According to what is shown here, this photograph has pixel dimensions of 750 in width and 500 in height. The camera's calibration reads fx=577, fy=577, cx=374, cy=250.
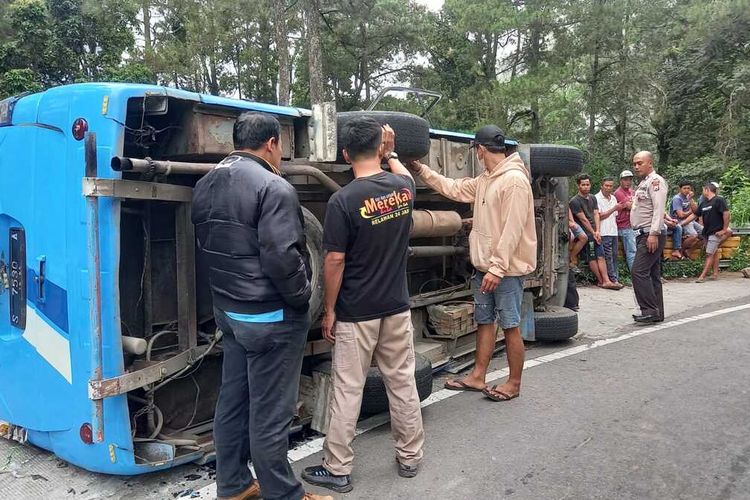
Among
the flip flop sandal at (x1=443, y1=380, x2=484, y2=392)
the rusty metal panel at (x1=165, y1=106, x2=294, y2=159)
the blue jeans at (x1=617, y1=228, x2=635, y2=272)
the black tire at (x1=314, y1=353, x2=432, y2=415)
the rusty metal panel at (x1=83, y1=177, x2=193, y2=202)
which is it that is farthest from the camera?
the blue jeans at (x1=617, y1=228, x2=635, y2=272)

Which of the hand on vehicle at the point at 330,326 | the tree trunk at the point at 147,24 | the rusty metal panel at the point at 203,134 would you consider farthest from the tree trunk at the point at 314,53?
the hand on vehicle at the point at 330,326

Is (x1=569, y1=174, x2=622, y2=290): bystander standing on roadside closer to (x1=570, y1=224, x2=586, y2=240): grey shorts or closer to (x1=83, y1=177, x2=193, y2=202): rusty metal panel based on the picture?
(x1=570, y1=224, x2=586, y2=240): grey shorts

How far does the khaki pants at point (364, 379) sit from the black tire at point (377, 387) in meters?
0.50

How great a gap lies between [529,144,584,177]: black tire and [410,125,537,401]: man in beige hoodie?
59.8 inches

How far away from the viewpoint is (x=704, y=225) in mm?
10562

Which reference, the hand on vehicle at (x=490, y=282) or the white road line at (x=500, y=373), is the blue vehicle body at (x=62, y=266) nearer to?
the white road line at (x=500, y=373)

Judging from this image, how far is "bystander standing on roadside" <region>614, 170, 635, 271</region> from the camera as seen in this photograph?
937 cm

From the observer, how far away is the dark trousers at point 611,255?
9.41 metres

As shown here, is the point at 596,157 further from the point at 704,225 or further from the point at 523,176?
the point at 523,176

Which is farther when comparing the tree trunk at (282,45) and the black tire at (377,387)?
the tree trunk at (282,45)

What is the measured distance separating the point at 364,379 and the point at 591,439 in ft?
4.93

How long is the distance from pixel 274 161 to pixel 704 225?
10126 millimetres

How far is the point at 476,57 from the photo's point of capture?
83.5 ft

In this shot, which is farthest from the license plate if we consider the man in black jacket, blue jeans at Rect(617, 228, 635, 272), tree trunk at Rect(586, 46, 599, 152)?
tree trunk at Rect(586, 46, 599, 152)
